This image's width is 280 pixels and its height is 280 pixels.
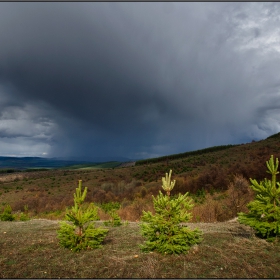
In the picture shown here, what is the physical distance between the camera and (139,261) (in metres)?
6.98

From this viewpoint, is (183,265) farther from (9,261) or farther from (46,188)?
(46,188)

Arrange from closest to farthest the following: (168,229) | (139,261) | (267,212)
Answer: (139,261) < (168,229) < (267,212)

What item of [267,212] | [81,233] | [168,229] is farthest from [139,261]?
[267,212]

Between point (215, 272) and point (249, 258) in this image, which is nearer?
point (215, 272)

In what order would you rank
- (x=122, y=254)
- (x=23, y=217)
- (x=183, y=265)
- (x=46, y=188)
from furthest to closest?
(x=46, y=188) < (x=23, y=217) < (x=122, y=254) < (x=183, y=265)

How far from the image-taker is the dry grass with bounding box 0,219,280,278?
6242 millimetres

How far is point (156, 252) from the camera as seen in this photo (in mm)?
7543

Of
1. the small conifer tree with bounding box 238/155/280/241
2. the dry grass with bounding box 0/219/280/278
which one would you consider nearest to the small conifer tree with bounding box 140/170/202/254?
the dry grass with bounding box 0/219/280/278

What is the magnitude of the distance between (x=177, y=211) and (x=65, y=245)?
164 inches

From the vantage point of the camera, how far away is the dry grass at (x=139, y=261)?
6242 mm

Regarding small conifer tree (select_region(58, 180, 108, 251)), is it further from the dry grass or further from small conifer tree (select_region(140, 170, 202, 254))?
small conifer tree (select_region(140, 170, 202, 254))

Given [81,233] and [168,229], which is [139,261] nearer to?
[168,229]

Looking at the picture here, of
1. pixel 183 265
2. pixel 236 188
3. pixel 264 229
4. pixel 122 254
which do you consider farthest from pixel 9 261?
pixel 236 188

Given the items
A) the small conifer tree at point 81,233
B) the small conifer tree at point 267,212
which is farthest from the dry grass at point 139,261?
the small conifer tree at point 267,212
